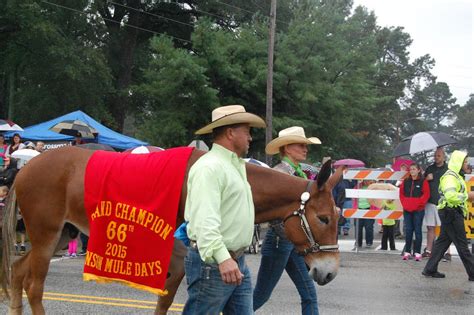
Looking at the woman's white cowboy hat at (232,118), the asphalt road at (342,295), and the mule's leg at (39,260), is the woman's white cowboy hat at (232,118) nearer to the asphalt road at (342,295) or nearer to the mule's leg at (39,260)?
the mule's leg at (39,260)

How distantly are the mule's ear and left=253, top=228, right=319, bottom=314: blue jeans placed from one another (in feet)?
2.39

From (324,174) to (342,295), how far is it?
395cm

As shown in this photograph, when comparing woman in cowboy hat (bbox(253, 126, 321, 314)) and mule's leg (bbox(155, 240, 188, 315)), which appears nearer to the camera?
woman in cowboy hat (bbox(253, 126, 321, 314))

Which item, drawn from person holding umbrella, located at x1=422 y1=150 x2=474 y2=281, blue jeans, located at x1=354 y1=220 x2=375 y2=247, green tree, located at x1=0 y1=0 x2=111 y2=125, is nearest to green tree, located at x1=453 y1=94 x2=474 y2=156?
green tree, located at x1=0 y1=0 x2=111 y2=125

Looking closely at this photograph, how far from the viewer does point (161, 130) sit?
2292cm

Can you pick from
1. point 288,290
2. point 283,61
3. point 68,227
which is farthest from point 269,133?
point 68,227

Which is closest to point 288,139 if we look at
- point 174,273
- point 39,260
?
point 174,273

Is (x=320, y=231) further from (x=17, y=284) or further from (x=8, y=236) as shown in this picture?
(x=8, y=236)

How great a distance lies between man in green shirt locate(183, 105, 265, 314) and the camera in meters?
3.42

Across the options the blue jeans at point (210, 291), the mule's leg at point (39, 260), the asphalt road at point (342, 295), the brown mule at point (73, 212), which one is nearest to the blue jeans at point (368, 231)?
the asphalt road at point (342, 295)

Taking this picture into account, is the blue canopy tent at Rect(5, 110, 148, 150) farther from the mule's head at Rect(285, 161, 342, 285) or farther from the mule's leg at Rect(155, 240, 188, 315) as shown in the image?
the mule's head at Rect(285, 161, 342, 285)

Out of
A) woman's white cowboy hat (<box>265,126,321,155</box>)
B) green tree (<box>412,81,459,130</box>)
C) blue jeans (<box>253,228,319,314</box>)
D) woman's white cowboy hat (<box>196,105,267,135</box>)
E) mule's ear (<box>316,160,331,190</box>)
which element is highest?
green tree (<box>412,81,459,130</box>)

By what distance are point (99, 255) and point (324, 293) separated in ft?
13.1

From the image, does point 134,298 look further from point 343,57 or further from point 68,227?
point 343,57
